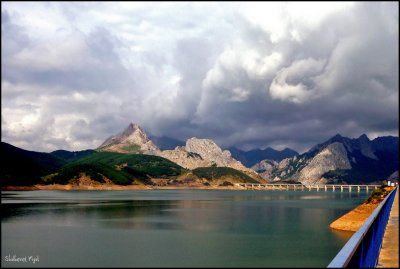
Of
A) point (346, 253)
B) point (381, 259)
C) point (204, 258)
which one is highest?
point (346, 253)

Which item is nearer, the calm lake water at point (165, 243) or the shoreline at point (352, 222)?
the calm lake water at point (165, 243)

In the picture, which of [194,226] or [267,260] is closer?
[267,260]

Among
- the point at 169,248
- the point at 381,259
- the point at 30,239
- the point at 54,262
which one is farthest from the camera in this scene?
the point at 30,239

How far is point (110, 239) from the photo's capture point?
3182 inches

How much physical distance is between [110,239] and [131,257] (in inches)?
755

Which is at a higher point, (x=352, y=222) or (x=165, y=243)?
(x=352, y=222)

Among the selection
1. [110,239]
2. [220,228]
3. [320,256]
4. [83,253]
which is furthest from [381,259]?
[220,228]

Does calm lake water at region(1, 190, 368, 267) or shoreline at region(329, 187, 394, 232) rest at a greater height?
shoreline at region(329, 187, 394, 232)

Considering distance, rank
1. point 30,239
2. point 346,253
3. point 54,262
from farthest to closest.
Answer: point 30,239, point 54,262, point 346,253

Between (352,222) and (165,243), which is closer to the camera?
(165,243)

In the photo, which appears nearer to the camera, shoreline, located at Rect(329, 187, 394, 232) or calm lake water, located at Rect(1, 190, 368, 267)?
calm lake water, located at Rect(1, 190, 368, 267)

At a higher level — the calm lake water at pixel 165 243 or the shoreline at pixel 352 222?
the shoreline at pixel 352 222

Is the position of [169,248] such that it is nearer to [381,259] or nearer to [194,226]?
[194,226]

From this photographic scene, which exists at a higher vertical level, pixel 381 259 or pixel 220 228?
pixel 381 259
